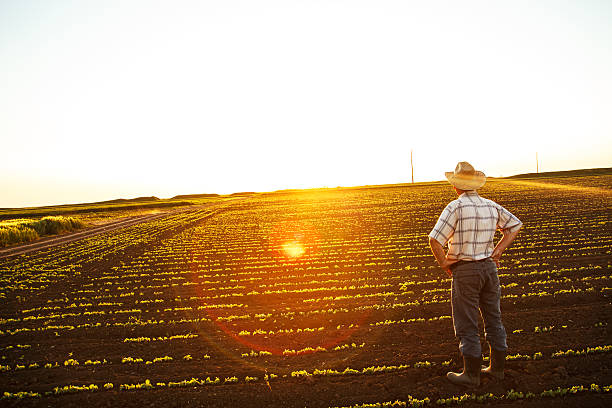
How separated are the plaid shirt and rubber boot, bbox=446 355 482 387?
4.68 feet

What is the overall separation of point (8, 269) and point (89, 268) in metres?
4.05

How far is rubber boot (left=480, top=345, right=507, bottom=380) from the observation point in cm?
504

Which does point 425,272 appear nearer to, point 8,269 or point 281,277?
point 281,277

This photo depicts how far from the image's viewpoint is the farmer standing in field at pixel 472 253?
4633 mm

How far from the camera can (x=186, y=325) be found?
829 cm

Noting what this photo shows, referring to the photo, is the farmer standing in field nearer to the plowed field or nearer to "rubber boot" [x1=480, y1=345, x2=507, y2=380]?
"rubber boot" [x1=480, y1=345, x2=507, y2=380]

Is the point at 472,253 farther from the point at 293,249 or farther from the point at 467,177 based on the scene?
the point at 293,249

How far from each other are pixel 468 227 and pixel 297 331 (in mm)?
4315

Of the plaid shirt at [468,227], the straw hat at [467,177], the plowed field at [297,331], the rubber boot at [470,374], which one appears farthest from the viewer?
the plowed field at [297,331]

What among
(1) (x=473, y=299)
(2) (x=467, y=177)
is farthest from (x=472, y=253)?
(2) (x=467, y=177)

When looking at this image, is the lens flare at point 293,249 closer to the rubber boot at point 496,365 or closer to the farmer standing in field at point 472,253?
the rubber boot at point 496,365

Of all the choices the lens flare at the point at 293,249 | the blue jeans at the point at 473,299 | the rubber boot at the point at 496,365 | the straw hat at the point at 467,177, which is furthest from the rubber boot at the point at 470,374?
the lens flare at the point at 293,249

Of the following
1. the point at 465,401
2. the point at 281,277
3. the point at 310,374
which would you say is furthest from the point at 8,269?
the point at 465,401

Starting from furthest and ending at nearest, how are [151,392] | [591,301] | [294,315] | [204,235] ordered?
[204,235] → [294,315] → [591,301] → [151,392]
